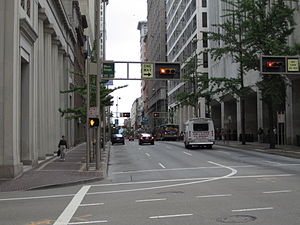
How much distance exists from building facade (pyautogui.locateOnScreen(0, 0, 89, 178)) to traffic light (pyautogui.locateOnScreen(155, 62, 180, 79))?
24.2ft

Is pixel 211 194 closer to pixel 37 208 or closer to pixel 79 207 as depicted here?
pixel 79 207

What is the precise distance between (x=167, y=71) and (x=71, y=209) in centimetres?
1561

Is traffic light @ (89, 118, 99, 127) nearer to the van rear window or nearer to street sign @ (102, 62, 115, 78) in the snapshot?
street sign @ (102, 62, 115, 78)

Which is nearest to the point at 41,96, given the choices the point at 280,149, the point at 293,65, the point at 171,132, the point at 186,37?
the point at 293,65

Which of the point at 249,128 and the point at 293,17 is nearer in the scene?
the point at 293,17

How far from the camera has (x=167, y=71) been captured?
24094 millimetres

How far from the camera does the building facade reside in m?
16.5

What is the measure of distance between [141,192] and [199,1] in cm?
6224

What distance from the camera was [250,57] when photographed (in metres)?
33.7

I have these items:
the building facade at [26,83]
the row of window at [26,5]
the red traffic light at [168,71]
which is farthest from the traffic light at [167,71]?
the row of window at [26,5]

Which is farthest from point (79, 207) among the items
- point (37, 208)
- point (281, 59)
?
point (281, 59)

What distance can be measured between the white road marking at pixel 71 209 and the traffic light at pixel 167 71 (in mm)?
12337

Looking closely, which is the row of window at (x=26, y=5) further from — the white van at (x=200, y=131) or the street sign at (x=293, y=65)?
the white van at (x=200, y=131)

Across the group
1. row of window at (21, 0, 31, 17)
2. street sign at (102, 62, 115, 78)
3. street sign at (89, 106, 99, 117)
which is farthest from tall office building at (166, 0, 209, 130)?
street sign at (89, 106, 99, 117)
